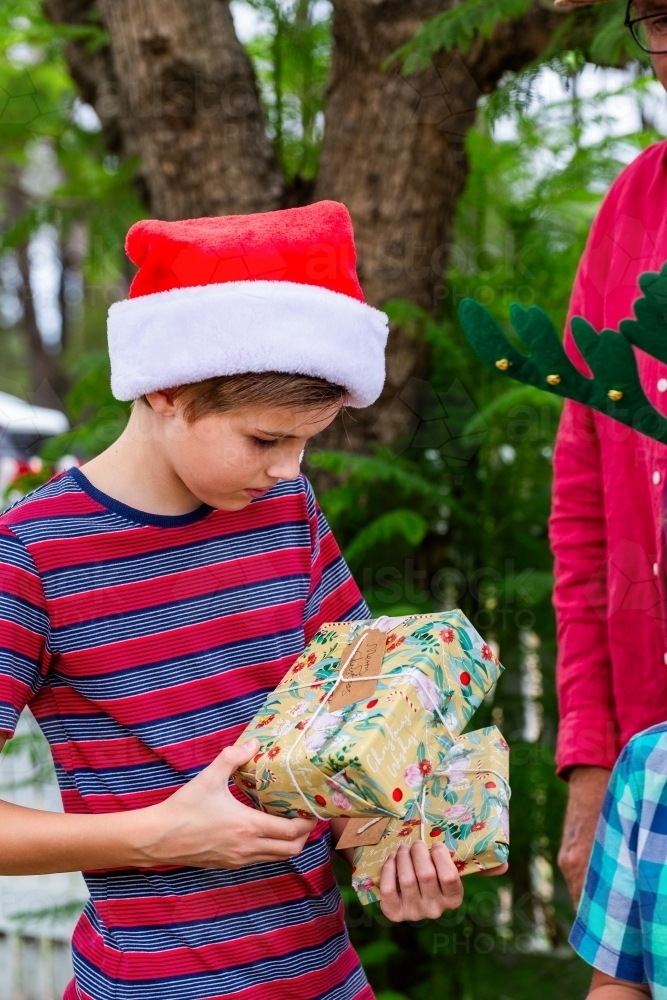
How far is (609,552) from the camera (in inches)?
56.4

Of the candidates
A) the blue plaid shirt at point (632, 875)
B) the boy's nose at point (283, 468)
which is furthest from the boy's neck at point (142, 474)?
the blue plaid shirt at point (632, 875)

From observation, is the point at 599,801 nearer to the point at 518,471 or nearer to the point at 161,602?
the point at 161,602

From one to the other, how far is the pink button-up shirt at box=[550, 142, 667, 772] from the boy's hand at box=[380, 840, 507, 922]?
1.28 feet

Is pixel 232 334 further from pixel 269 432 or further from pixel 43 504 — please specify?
pixel 43 504

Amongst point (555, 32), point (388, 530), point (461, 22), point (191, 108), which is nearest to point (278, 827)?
point (388, 530)

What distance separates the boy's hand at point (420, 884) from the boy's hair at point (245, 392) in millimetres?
477

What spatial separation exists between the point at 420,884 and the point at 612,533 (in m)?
0.56

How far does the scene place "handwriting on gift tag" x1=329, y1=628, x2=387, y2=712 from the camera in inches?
39.7

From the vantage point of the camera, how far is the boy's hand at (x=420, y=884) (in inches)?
42.0

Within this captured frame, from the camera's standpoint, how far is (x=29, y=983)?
3072 millimetres

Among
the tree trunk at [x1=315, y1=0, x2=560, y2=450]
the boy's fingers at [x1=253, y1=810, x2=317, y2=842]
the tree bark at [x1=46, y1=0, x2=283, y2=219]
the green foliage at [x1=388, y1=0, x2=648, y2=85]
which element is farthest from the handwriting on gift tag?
the tree bark at [x1=46, y1=0, x2=283, y2=219]

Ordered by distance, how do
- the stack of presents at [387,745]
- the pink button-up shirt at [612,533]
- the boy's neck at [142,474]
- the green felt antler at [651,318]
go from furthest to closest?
the pink button-up shirt at [612,533] → the boy's neck at [142,474] → the stack of presents at [387,745] → the green felt antler at [651,318]

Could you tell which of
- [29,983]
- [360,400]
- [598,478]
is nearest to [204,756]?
[360,400]

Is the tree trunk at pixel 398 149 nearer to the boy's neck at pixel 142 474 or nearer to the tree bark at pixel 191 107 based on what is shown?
the tree bark at pixel 191 107
